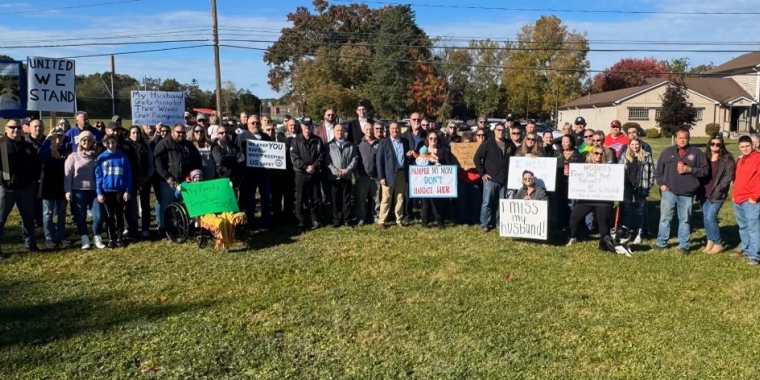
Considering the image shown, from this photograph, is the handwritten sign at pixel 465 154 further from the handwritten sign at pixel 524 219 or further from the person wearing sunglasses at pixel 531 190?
the handwritten sign at pixel 524 219

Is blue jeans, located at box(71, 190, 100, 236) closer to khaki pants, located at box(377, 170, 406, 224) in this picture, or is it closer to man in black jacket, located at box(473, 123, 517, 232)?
khaki pants, located at box(377, 170, 406, 224)

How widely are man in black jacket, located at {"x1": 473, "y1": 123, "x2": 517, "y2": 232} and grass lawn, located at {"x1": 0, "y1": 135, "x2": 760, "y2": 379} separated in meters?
1.14

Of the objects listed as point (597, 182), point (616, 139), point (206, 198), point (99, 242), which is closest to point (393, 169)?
point (206, 198)

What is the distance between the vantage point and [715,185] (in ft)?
27.2

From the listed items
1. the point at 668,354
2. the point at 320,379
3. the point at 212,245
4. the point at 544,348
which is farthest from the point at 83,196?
the point at 668,354

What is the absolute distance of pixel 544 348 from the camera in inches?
203

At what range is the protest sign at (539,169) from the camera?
931 centimetres

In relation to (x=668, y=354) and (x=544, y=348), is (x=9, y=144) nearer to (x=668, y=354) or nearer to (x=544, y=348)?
(x=544, y=348)

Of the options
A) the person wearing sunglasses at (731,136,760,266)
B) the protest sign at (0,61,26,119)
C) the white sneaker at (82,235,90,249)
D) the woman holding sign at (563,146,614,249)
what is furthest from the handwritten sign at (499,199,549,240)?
the protest sign at (0,61,26,119)

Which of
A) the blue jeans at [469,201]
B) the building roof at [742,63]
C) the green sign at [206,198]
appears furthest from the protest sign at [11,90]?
the building roof at [742,63]

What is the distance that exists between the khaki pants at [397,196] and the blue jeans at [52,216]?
523 centimetres

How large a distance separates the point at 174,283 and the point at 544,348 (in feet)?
14.8

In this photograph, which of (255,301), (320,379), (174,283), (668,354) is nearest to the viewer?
(320,379)

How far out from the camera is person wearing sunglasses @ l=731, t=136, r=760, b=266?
7.90m
